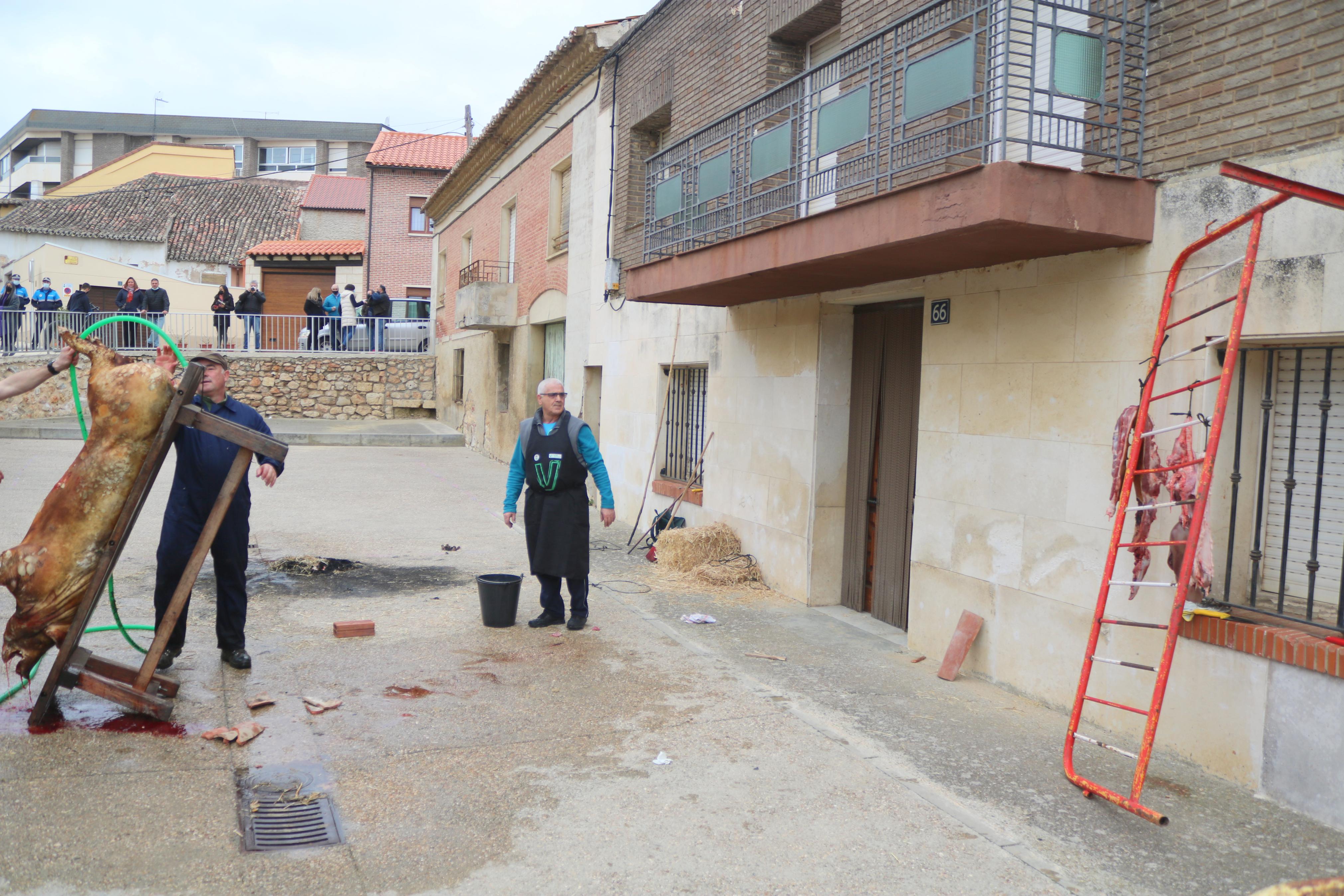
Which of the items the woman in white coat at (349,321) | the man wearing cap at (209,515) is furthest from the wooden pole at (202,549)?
the woman in white coat at (349,321)

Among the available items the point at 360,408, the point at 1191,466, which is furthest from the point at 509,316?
the point at 1191,466

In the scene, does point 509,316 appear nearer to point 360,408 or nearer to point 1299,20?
point 360,408

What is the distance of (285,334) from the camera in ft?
93.5

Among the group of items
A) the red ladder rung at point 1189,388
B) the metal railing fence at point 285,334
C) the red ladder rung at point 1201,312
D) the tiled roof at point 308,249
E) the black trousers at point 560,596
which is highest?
the tiled roof at point 308,249

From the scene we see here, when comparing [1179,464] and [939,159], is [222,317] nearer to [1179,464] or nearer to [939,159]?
[939,159]

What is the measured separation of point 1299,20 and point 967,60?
154 centimetres

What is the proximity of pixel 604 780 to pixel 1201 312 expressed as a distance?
3.23 m

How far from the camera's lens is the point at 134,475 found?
4.71m

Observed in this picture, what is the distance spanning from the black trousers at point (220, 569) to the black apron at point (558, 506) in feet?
6.33

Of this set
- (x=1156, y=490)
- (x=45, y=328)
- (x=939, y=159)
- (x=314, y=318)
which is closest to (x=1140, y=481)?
(x=1156, y=490)

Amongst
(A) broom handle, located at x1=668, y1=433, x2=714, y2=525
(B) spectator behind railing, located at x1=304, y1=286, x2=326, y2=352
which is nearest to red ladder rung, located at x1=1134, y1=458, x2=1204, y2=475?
(A) broom handle, located at x1=668, y1=433, x2=714, y2=525

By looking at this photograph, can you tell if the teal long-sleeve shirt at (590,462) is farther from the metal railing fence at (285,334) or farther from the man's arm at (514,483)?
the metal railing fence at (285,334)

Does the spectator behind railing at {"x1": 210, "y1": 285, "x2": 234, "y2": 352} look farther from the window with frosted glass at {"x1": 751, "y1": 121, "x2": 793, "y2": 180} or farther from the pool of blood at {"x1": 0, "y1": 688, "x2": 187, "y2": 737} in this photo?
the pool of blood at {"x1": 0, "y1": 688, "x2": 187, "y2": 737}

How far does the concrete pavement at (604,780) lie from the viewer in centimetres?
354
